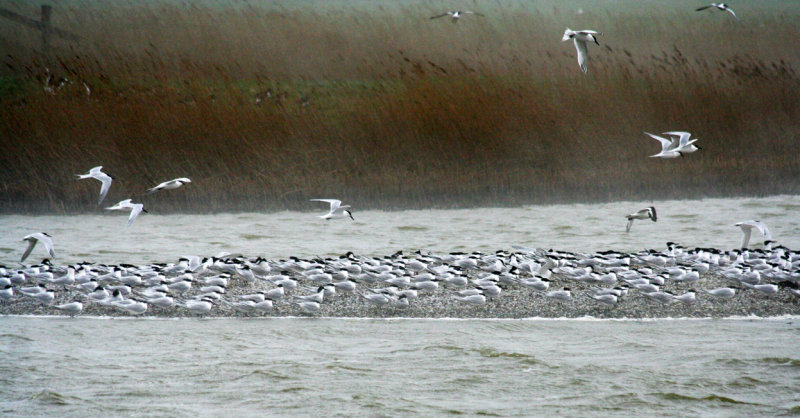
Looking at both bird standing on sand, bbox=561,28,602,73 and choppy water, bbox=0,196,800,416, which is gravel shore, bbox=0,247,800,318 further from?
bird standing on sand, bbox=561,28,602,73

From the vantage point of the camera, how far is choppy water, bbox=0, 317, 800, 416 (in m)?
6.47

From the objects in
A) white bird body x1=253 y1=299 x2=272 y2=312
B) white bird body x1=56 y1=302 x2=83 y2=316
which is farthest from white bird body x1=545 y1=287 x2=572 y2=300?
white bird body x1=56 y1=302 x2=83 y2=316

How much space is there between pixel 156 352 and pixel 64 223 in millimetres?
6874

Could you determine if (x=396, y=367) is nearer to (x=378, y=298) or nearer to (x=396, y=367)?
(x=396, y=367)

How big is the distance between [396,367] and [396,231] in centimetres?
641

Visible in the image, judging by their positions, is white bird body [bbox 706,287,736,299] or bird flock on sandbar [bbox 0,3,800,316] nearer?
bird flock on sandbar [bbox 0,3,800,316]

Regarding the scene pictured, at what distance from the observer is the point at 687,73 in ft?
Answer: 51.8

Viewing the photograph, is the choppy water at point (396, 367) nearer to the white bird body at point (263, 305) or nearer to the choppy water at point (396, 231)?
the white bird body at point (263, 305)

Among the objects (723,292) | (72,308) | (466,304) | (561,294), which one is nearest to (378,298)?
(466,304)

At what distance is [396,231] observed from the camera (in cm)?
1358

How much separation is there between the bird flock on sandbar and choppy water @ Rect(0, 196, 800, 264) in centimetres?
167

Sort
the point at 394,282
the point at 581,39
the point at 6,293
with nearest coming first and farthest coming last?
the point at 6,293 < the point at 394,282 < the point at 581,39

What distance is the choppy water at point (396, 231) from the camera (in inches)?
487

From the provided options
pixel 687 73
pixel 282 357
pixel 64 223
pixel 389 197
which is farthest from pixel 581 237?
pixel 64 223
